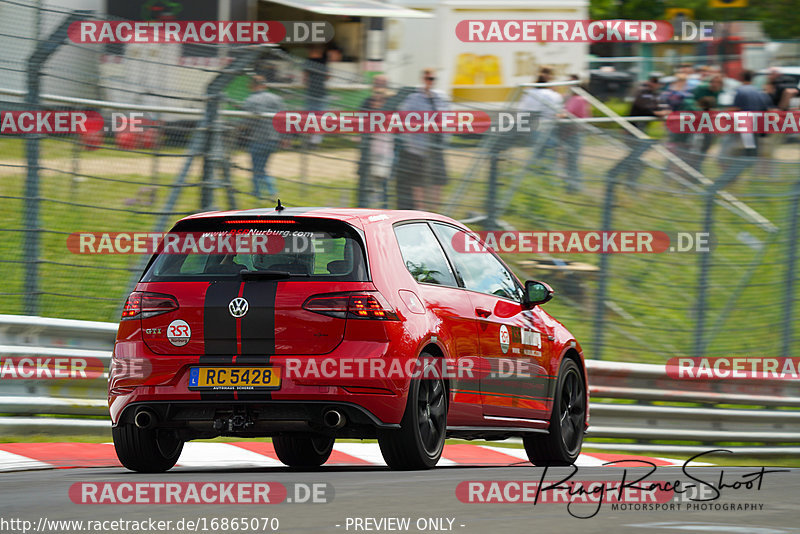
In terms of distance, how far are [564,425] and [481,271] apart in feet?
4.64

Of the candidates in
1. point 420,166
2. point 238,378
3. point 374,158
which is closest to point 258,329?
point 238,378

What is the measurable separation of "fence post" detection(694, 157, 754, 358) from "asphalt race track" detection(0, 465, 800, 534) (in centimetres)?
481

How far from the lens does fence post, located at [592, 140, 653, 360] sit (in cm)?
1276

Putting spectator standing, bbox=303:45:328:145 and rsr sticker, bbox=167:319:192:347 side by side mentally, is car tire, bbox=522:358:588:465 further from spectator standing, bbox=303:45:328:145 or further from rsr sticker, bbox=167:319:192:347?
spectator standing, bbox=303:45:328:145

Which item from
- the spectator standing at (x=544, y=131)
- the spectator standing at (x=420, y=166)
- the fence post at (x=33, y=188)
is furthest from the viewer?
the spectator standing at (x=544, y=131)

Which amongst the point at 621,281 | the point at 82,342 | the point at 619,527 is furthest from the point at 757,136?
the point at 619,527

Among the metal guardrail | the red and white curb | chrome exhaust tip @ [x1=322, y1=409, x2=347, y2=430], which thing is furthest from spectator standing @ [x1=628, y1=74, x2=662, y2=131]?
chrome exhaust tip @ [x1=322, y1=409, x2=347, y2=430]

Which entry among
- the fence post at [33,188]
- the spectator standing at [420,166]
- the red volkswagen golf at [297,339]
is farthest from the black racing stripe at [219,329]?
the spectator standing at [420,166]

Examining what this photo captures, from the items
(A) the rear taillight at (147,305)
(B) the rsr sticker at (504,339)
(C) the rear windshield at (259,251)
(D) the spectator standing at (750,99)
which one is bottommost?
(B) the rsr sticker at (504,339)

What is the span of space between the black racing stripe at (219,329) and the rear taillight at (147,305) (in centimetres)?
22

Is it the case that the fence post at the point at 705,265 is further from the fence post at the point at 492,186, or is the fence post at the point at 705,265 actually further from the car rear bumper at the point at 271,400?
the car rear bumper at the point at 271,400

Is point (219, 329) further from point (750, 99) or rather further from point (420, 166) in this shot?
point (750, 99)

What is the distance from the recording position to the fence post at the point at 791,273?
13.1 m

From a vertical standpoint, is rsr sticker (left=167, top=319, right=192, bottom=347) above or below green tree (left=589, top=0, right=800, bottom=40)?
below
